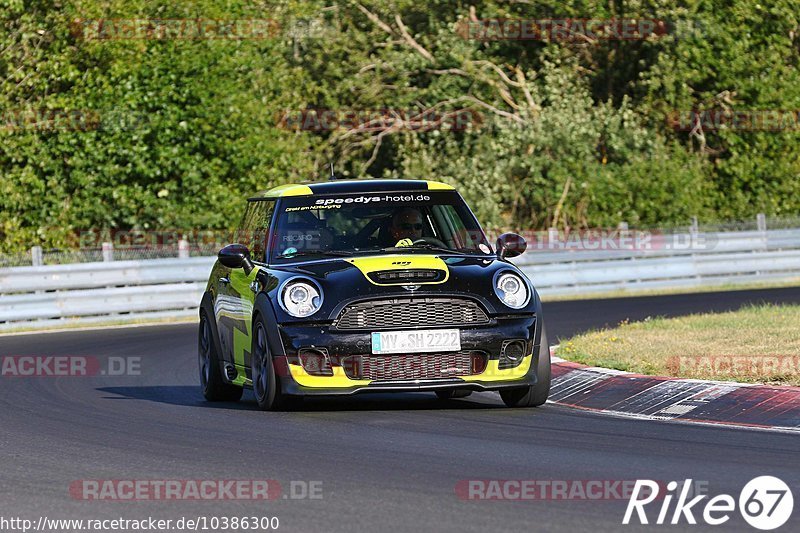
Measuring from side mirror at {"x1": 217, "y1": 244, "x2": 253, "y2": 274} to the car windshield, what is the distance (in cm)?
28

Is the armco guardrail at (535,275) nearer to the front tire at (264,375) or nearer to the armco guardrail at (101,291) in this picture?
the armco guardrail at (101,291)

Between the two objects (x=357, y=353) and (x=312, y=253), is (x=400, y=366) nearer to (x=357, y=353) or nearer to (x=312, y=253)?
(x=357, y=353)

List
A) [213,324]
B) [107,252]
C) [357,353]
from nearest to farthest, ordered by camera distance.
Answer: [357,353] < [213,324] < [107,252]

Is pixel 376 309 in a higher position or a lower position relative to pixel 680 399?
higher

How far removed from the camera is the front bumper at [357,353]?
1069 cm

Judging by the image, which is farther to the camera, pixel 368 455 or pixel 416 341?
pixel 416 341


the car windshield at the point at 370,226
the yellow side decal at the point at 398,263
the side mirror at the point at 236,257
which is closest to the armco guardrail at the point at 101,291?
the side mirror at the point at 236,257

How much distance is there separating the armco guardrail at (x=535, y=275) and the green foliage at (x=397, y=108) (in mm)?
5324

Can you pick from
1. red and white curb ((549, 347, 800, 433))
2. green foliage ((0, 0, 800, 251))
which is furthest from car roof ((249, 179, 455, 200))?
green foliage ((0, 0, 800, 251))

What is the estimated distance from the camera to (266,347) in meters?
11.1

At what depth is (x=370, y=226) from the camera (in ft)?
39.3

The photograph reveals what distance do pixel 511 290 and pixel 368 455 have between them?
255cm

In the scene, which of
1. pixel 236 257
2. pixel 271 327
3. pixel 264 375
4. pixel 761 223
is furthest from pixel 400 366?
pixel 761 223

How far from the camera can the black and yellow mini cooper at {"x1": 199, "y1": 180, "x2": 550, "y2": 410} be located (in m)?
10.7
